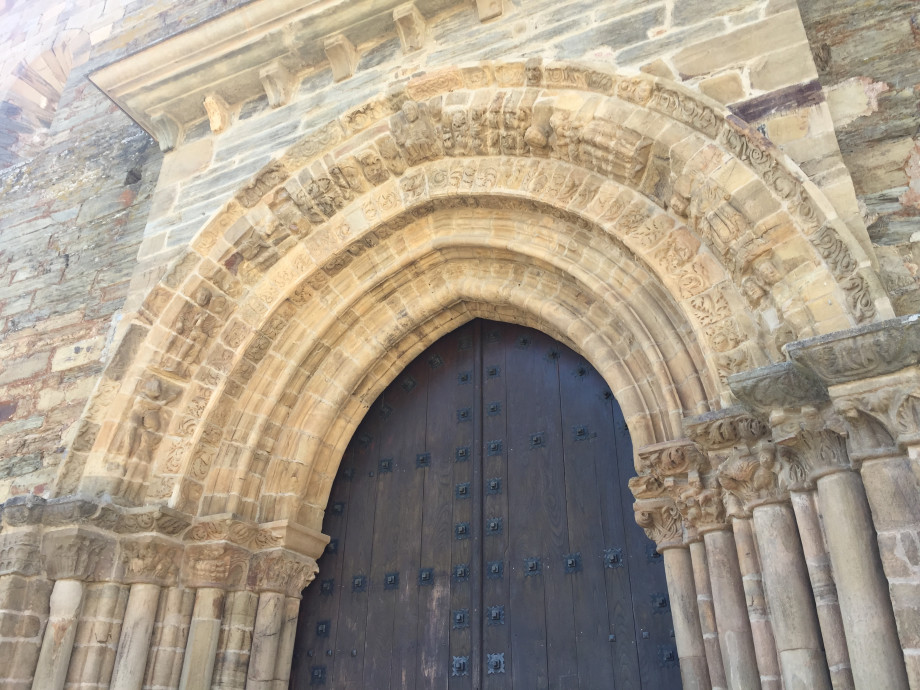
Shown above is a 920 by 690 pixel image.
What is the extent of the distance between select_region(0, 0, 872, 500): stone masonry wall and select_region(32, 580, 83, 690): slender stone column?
93 centimetres

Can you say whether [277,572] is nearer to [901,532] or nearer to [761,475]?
[761,475]

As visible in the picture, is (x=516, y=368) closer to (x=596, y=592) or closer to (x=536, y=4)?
(x=596, y=592)

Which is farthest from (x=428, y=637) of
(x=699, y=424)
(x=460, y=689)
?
(x=699, y=424)

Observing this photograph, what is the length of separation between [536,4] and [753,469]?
304cm

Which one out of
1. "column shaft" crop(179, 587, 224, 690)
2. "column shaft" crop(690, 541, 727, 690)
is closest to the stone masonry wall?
"column shaft" crop(179, 587, 224, 690)

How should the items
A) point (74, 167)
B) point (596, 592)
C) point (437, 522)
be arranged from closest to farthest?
point (596, 592), point (437, 522), point (74, 167)

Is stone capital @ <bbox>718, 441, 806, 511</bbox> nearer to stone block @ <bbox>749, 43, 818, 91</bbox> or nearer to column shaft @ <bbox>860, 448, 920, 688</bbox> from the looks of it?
column shaft @ <bbox>860, 448, 920, 688</bbox>

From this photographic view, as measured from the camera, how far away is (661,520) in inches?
131

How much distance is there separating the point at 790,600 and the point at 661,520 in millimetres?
783

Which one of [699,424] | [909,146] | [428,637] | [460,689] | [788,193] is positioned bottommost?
[460,689]

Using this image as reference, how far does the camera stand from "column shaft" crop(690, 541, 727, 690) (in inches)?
113

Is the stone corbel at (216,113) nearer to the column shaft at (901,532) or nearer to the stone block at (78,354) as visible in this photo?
the stone block at (78,354)

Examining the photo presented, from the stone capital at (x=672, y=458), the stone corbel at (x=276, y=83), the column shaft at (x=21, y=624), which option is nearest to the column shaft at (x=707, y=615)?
the stone capital at (x=672, y=458)

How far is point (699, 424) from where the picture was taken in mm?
3025
